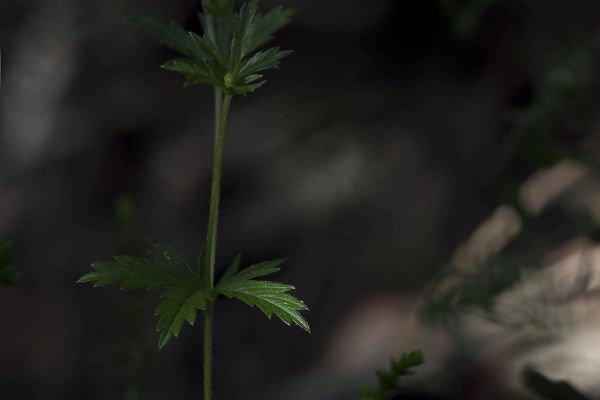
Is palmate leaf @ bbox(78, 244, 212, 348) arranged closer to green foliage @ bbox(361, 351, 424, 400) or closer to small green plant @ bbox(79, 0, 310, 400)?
small green plant @ bbox(79, 0, 310, 400)

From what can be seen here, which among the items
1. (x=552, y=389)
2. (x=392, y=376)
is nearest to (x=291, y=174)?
(x=552, y=389)

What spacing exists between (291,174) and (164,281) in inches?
97.5

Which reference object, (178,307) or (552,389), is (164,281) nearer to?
(178,307)

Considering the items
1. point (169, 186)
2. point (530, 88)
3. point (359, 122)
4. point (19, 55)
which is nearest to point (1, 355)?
point (169, 186)

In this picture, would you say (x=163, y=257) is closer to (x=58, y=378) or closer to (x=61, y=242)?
(x=58, y=378)

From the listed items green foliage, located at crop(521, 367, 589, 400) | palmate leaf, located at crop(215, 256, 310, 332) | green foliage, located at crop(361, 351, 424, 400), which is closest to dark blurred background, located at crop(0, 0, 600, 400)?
green foliage, located at crop(521, 367, 589, 400)

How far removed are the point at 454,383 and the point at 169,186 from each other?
5.41 ft

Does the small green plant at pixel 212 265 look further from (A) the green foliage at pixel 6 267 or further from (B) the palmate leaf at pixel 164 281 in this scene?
(A) the green foliage at pixel 6 267

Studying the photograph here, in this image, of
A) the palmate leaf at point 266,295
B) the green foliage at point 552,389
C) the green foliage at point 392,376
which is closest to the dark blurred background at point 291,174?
the green foliage at point 552,389

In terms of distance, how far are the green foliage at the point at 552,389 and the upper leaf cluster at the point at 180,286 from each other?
0.50m

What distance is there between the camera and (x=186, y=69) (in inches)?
39.1

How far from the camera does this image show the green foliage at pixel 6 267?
1.25m

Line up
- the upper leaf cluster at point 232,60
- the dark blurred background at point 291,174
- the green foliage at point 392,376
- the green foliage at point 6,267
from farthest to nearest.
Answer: the dark blurred background at point 291,174, the green foliage at point 6,267, the green foliage at point 392,376, the upper leaf cluster at point 232,60

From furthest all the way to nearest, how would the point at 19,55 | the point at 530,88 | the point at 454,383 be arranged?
the point at 19,55 < the point at 530,88 < the point at 454,383
